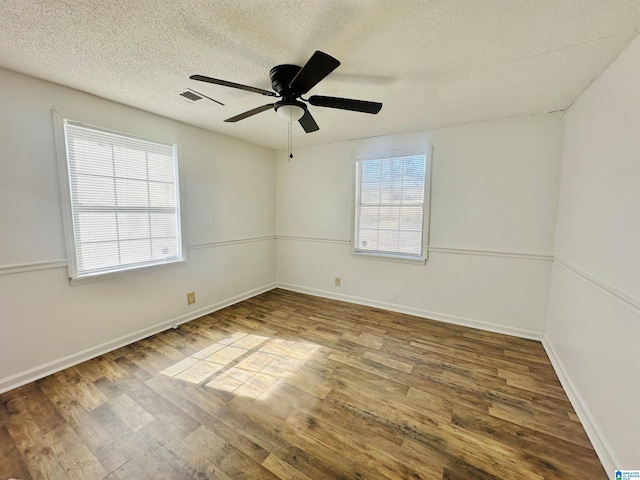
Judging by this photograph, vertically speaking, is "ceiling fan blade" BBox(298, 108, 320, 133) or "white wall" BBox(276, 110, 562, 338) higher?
"ceiling fan blade" BBox(298, 108, 320, 133)

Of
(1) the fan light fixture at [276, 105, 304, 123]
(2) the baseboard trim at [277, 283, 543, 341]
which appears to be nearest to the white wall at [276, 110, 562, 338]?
(2) the baseboard trim at [277, 283, 543, 341]

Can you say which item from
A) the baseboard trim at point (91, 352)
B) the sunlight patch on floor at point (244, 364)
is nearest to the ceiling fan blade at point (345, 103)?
the sunlight patch on floor at point (244, 364)

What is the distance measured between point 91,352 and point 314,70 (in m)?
2.95

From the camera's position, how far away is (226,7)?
4.06 feet

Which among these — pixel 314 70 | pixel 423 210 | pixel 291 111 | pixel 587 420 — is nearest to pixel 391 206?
pixel 423 210

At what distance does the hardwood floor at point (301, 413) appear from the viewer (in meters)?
1.33

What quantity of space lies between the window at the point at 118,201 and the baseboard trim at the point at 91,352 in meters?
0.68

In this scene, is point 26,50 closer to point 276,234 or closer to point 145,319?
point 145,319

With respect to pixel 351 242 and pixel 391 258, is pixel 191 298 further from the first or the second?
pixel 391 258

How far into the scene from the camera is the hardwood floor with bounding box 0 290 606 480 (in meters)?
1.33

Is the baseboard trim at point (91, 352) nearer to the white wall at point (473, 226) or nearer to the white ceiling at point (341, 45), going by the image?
the white wall at point (473, 226)

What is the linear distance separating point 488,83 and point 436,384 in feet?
7.73

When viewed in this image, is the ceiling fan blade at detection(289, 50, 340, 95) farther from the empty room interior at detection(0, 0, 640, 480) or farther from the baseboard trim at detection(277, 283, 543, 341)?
the baseboard trim at detection(277, 283, 543, 341)

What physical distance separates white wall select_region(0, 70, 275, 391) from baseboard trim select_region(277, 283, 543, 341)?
4.51 ft
